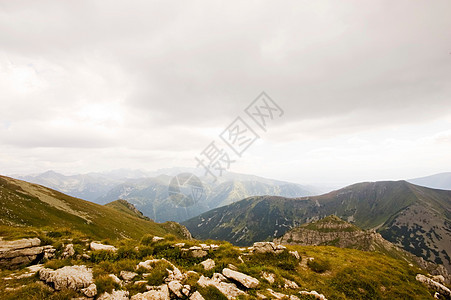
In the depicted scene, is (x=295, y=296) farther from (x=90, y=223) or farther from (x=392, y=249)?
(x=392, y=249)

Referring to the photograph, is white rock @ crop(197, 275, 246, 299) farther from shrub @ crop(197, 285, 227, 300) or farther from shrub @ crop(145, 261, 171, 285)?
shrub @ crop(145, 261, 171, 285)

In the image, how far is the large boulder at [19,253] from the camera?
45.5 feet

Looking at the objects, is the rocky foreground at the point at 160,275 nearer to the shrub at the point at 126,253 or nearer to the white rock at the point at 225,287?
the white rock at the point at 225,287

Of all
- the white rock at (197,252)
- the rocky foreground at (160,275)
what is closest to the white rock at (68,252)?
the rocky foreground at (160,275)

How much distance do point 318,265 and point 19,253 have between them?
88.3ft

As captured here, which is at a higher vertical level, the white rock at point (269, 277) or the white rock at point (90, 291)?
the white rock at point (90, 291)

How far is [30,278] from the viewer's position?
11172 mm

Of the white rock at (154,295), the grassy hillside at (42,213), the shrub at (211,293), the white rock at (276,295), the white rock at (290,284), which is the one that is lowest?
the grassy hillside at (42,213)

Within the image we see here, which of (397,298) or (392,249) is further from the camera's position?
(392,249)

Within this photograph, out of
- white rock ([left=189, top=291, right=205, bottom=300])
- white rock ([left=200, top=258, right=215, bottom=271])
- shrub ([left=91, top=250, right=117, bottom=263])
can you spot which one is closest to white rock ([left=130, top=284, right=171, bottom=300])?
white rock ([left=189, top=291, right=205, bottom=300])

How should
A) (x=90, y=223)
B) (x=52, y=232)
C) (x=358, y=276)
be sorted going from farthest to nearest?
(x=90, y=223) < (x=52, y=232) < (x=358, y=276)

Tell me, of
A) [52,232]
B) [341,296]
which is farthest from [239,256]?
[52,232]

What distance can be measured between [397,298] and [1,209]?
78.6m

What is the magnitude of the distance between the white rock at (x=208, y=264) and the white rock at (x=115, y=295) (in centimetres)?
679
